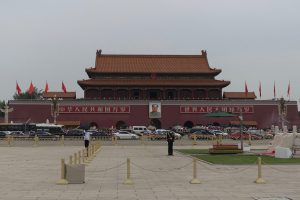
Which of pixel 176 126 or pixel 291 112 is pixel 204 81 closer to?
pixel 176 126

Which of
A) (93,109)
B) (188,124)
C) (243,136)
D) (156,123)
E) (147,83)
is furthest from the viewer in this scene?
(147,83)

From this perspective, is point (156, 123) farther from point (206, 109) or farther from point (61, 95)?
point (61, 95)

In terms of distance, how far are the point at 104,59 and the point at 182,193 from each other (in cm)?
7213

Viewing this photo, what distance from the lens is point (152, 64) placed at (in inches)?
3260

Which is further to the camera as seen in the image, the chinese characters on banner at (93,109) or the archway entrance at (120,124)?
the archway entrance at (120,124)

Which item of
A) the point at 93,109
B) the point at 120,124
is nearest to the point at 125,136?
the point at 120,124

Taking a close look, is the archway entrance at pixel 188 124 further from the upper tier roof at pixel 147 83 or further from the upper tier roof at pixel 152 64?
the upper tier roof at pixel 152 64

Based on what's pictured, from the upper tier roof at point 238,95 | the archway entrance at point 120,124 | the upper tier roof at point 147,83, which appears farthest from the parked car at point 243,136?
the upper tier roof at point 238,95

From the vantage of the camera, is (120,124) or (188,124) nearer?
(120,124)

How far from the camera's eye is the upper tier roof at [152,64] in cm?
8012

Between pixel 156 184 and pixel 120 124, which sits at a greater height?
pixel 120 124

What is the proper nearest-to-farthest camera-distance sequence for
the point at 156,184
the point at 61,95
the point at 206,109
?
the point at 156,184 → the point at 206,109 → the point at 61,95

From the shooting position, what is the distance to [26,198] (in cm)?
1191

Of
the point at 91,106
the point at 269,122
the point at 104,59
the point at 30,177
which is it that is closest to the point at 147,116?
the point at 91,106
